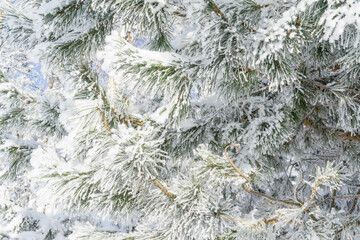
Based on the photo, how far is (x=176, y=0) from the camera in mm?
1835

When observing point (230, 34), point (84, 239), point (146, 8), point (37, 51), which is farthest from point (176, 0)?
point (84, 239)

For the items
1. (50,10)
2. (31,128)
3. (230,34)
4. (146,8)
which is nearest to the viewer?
(230,34)

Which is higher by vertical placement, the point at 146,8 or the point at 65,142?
the point at 146,8

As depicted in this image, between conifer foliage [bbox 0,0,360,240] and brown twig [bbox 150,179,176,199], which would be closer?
conifer foliage [bbox 0,0,360,240]

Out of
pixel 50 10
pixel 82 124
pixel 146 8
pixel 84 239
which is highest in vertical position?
pixel 146 8

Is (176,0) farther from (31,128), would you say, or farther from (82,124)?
(31,128)

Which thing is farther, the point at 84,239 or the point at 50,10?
the point at 50,10

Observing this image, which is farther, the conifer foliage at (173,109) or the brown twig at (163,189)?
the brown twig at (163,189)

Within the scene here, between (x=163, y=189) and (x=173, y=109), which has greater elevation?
(x=173, y=109)

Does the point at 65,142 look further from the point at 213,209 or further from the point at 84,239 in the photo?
the point at 213,209

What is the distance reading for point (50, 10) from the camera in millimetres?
1714

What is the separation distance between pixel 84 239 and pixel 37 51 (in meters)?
1.15

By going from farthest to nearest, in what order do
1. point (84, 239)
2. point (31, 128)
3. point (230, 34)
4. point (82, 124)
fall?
point (31, 128) → point (84, 239) → point (230, 34) → point (82, 124)

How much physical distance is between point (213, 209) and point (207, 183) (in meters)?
0.14
